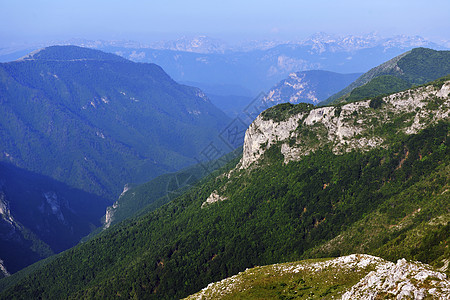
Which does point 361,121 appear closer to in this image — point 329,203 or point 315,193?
point 315,193

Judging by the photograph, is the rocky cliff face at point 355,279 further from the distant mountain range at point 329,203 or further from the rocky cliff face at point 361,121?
the rocky cliff face at point 361,121

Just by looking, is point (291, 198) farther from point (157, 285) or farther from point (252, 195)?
point (157, 285)

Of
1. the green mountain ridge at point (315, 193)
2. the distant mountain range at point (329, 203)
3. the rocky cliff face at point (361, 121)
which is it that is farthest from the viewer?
the rocky cliff face at point (361, 121)

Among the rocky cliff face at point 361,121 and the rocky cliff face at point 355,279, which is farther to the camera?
the rocky cliff face at point 361,121

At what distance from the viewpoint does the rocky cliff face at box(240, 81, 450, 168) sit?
495 feet

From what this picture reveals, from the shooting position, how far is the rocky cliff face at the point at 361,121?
151 meters

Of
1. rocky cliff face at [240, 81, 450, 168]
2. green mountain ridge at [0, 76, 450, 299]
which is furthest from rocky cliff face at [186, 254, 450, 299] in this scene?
rocky cliff face at [240, 81, 450, 168]

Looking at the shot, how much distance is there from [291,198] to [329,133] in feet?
137

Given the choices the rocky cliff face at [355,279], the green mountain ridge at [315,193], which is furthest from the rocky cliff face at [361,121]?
the rocky cliff face at [355,279]

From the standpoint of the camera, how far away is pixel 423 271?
49.7 meters

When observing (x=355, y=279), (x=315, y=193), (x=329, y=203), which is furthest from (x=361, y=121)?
(x=355, y=279)

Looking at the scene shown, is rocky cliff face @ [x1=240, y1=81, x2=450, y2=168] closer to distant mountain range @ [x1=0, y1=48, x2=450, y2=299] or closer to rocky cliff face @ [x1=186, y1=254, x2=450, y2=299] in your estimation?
distant mountain range @ [x1=0, y1=48, x2=450, y2=299]

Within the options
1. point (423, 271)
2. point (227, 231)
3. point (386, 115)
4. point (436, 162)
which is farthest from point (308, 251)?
point (423, 271)

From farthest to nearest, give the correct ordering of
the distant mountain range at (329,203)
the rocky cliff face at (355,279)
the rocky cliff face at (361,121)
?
the rocky cliff face at (361,121)
the distant mountain range at (329,203)
the rocky cliff face at (355,279)
